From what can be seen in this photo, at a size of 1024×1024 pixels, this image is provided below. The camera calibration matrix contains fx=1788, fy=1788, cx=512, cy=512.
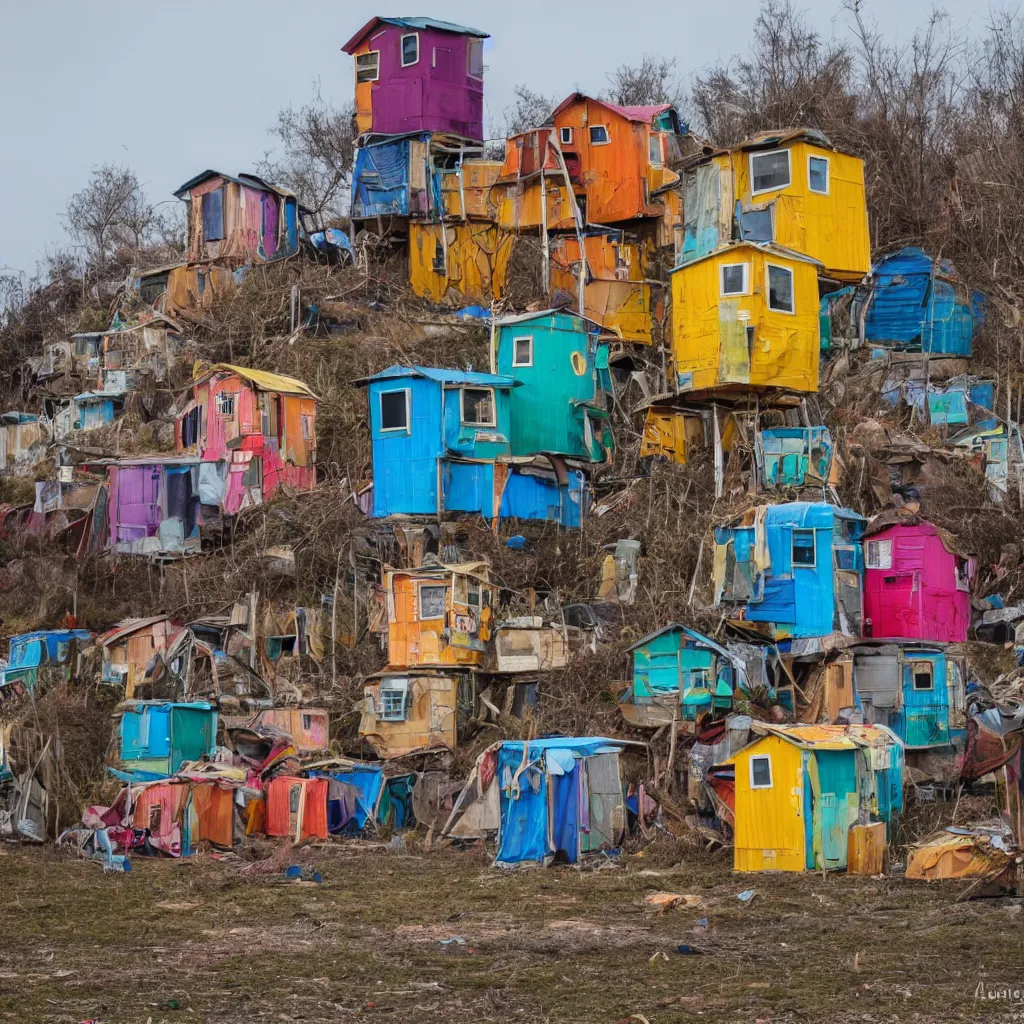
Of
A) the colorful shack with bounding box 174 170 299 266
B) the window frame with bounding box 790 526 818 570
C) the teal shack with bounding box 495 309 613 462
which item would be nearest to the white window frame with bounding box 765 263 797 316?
the window frame with bounding box 790 526 818 570

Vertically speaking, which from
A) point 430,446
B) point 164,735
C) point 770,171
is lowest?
point 164,735

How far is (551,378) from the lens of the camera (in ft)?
129

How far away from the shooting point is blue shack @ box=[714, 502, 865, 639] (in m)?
31.0

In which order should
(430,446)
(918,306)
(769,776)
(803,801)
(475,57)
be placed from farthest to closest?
1. (475,57)
2. (918,306)
3. (430,446)
4. (769,776)
5. (803,801)

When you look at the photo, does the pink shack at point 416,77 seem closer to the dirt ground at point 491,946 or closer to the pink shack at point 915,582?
the pink shack at point 915,582

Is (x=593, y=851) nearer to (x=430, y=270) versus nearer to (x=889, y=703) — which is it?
(x=889, y=703)

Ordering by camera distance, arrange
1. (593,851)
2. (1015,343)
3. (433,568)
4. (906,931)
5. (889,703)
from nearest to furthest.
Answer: (906,931), (593,851), (889,703), (433,568), (1015,343)

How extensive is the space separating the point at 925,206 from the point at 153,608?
75.4 ft

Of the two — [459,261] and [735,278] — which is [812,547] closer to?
[735,278]

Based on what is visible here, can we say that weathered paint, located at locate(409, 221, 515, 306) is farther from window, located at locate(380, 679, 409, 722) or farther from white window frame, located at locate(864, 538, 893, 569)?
window, located at locate(380, 679, 409, 722)

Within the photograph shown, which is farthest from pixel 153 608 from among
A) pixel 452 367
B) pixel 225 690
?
pixel 452 367

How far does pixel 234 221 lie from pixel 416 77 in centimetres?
635

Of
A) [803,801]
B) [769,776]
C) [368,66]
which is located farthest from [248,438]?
[803,801]

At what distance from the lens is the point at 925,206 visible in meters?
46.5
